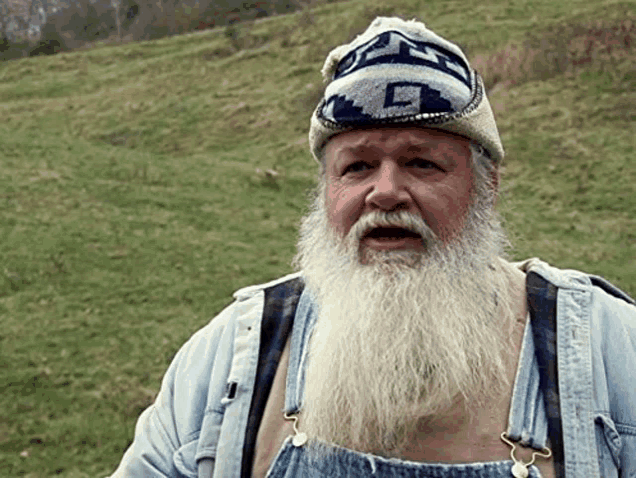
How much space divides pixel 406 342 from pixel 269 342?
0.40 meters

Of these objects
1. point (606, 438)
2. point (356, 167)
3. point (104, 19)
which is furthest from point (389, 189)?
point (104, 19)

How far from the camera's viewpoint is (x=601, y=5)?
864 inches

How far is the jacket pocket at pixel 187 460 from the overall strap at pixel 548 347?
95 centimetres

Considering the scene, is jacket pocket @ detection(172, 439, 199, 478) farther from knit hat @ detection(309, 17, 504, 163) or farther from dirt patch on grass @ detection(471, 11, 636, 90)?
dirt patch on grass @ detection(471, 11, 636, 90)

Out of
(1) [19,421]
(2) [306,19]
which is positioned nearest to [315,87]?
(2) [306,19]

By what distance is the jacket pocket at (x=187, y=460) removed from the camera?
6.98 feet

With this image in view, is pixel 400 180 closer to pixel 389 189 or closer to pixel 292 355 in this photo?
pixel 389 189

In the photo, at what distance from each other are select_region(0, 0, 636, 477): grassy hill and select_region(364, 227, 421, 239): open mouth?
9.06ft

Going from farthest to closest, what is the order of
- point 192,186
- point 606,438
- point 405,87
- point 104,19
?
point 104,19
point 192,186
point 405,87
point 606,438

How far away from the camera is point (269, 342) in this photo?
7.36 feet

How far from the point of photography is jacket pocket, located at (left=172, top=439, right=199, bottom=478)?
213 centimetres

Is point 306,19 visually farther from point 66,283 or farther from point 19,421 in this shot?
point 19,421

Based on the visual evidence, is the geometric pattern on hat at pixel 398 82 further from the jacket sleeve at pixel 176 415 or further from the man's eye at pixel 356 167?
the jacket sleeve at pixel 176 415

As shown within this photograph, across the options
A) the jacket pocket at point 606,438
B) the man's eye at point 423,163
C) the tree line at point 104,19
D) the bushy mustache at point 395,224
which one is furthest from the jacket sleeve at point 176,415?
the tree line at point 104,19
